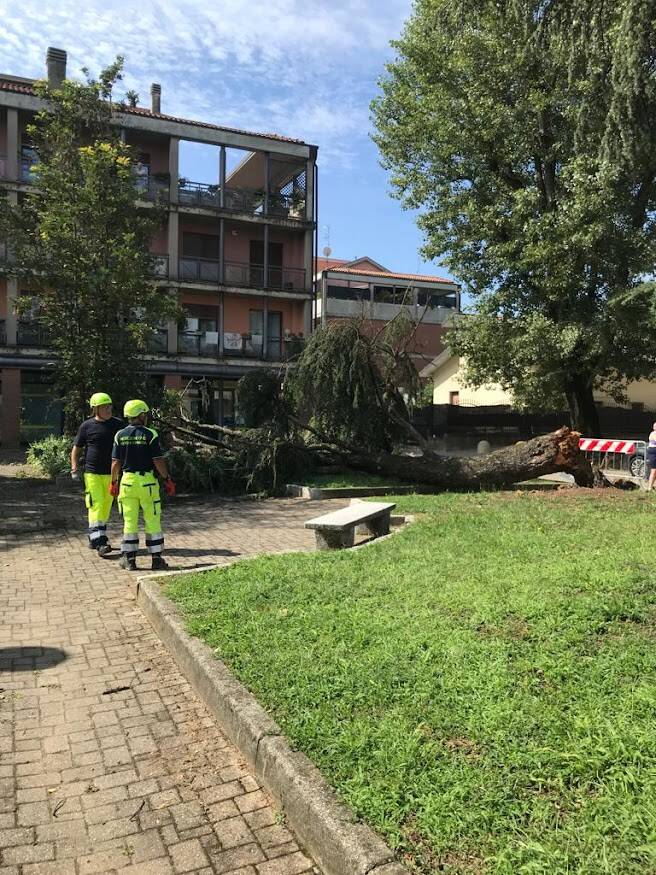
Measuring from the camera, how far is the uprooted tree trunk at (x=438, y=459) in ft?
40.9

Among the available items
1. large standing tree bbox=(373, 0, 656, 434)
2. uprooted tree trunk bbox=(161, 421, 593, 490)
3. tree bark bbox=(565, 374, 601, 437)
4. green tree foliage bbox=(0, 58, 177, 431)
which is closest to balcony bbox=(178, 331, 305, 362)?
large standing tree bbox=(373, 0, 656, 434)

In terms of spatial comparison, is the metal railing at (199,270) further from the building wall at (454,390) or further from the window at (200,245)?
the building wall at (454,390)

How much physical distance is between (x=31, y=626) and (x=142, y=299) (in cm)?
1119

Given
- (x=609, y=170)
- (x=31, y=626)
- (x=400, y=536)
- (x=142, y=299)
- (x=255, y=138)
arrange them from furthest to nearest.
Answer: (x=255, y=138), (x=142, y=299), (x=609, y=170), (x=400, y=536), (x=31, y=626)

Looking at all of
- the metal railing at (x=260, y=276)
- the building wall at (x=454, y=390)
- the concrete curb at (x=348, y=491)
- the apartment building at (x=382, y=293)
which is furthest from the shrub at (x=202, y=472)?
the apartment building at (x=382, y=293)

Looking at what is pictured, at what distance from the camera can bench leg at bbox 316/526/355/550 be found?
7508mm

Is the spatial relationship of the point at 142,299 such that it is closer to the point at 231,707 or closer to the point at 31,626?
the point at 31,626

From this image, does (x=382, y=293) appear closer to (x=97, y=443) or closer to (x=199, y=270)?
(x=199, y=270)

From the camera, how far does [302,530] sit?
9531 millimetres

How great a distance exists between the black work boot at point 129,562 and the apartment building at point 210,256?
68.0 ft

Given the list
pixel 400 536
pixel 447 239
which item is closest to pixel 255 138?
pixel 447 239

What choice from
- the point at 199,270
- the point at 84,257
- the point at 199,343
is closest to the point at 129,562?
the point at 84,257

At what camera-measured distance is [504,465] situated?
41.5 ft

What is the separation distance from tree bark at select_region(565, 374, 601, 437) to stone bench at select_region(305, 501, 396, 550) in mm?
12769
